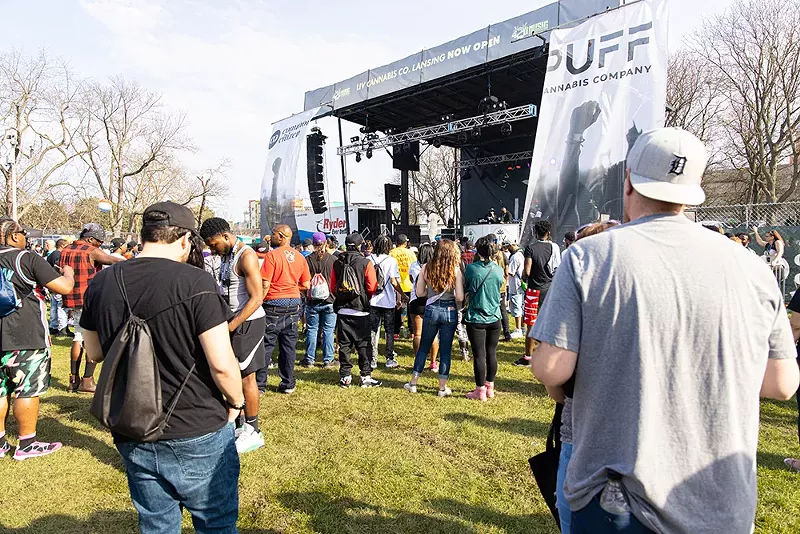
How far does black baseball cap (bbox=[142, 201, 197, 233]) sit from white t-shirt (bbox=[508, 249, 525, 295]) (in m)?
6.99

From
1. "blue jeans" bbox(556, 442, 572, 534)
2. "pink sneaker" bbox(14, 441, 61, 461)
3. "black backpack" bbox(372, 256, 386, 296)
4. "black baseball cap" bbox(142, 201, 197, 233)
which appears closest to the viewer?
"blue jeans" bbox(556, 442, 572, 534)

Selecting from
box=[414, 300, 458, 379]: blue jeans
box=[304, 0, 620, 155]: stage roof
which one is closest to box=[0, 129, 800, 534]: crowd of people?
box=[414, 300, 458, 379]: blue jeans

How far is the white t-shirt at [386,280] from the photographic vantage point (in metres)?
5.95

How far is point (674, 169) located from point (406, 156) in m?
20.1

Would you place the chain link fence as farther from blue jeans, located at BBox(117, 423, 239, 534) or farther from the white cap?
blue jeans, located at BBox(117, 423, 239, 534)

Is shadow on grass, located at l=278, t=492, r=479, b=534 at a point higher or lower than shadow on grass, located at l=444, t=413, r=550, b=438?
higher

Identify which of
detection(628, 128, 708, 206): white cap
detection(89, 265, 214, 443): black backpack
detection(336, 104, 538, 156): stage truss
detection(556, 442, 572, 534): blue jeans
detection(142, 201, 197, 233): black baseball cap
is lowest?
detection(556, 442, 572, 534): blue jeans

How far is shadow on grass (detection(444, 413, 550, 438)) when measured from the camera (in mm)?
4223

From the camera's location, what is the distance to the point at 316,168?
54.2ft

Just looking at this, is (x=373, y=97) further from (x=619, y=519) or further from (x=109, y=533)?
(x=619, y=519)

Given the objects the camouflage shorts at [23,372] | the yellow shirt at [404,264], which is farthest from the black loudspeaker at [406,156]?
the camouflage shorts at [23,372]

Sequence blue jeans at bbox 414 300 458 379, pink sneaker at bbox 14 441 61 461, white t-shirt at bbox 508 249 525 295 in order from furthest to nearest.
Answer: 1. white t-shirt at bbox 508 249 525 295
2. blue jeans at bbox 414 300 458 379
3. pink sneaker at bbox 14 441 61 461

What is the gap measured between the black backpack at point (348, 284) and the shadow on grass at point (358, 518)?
2.60m

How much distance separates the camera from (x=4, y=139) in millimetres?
23328
